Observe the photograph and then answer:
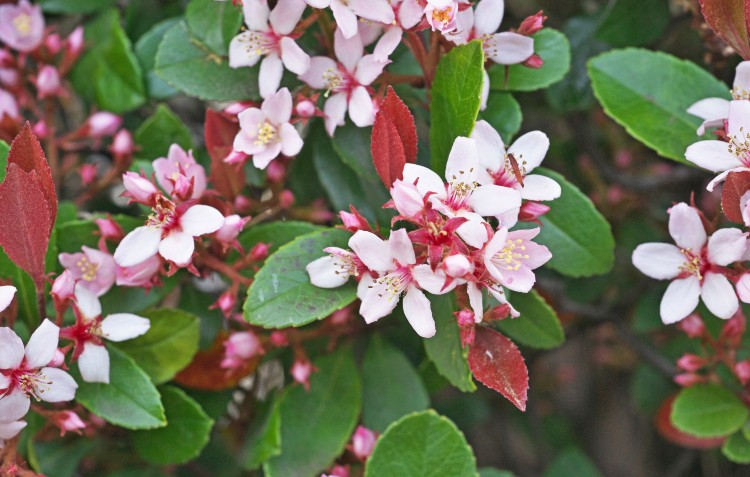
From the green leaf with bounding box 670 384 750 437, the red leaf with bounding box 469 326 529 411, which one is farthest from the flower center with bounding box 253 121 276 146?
the green leaf with bounding box 670 384 750 437

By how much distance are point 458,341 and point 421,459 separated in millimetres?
171

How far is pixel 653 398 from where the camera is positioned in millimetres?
1670

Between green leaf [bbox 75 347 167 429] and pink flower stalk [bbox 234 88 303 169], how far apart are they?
0.31 m

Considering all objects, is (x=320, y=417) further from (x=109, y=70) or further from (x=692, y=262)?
(x=109, y=70)

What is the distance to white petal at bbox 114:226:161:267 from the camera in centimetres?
106

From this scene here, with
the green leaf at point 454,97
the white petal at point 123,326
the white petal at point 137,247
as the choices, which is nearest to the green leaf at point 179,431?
the white petal at point 123,326

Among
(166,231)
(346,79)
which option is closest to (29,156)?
(166,231)

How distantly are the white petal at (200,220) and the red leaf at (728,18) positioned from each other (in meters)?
0.64

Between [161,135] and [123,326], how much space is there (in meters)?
0.39

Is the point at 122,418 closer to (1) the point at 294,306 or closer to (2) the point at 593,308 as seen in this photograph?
(1) the point at 294,306

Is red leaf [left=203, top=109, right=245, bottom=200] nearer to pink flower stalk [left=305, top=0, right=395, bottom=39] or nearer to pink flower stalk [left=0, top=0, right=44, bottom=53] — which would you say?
pink flower stalk [left=305, top=0, right=395, bottom=39]

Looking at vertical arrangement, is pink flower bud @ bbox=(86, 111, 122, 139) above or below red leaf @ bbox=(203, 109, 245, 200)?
below

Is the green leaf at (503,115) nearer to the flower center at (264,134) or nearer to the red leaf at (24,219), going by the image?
the flower center at (264,134)

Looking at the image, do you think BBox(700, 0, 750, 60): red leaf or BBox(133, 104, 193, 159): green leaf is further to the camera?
BBox(133, 104, 193, 159): green leaf
